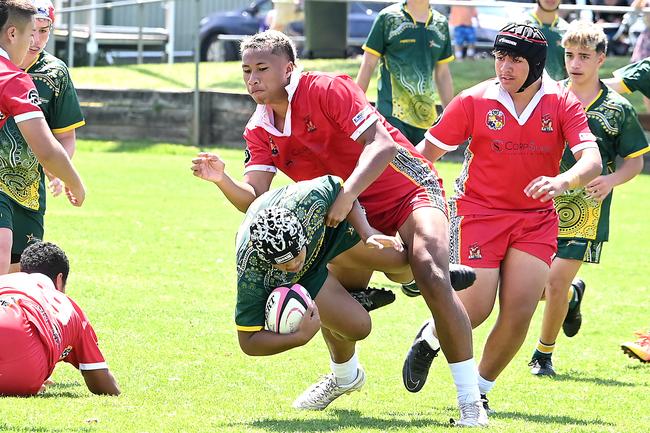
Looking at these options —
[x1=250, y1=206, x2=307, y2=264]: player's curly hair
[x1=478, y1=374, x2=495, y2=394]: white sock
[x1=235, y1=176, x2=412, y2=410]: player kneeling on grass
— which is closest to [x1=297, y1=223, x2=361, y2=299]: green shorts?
[x1=235, y1=176, x2=412, y2=410]: player kneeling on grass

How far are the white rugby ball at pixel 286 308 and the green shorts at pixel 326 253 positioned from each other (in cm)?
30

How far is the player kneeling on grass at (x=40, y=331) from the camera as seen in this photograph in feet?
21.5

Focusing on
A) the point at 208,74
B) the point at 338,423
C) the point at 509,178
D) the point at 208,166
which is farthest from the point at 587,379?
the point at 208,74

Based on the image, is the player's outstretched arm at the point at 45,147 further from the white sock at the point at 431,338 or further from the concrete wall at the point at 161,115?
the concrete wall at the point at 161,115

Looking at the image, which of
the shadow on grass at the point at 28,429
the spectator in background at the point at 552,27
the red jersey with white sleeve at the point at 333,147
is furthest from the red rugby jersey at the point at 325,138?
the spectator in background at the point at 552,27

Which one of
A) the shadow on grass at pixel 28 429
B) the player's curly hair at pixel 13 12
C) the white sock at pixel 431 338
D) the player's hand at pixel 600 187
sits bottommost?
the shadow on grass at pixel 28 429

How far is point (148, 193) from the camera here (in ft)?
53.7

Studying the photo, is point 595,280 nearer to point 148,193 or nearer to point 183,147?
point 148,193

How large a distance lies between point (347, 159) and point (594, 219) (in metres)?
2.27

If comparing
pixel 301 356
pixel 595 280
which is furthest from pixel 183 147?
pixel 301 356

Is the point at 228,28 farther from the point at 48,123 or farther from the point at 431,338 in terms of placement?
the point at 431,338

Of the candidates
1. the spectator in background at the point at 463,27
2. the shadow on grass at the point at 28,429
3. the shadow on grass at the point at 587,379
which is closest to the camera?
the shadow on grass at the point at 28,429

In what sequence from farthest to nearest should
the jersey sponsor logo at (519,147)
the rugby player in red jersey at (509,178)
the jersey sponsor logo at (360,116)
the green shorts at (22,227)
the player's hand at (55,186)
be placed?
the player's hand at (55,186) < the green shorts at (22,227) < the jersey sponsor logo at (519,147) < the rugby player in red jersey at (509,178) < the jersey sponsor logo at (360,116)

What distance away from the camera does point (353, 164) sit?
6988 mm
